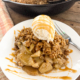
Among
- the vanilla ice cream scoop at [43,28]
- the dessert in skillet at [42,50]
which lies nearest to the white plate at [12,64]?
the dessert in skillet at [42,50]

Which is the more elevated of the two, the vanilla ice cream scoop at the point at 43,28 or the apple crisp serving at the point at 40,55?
the vanilla ice cream scoop at the point at 43,28

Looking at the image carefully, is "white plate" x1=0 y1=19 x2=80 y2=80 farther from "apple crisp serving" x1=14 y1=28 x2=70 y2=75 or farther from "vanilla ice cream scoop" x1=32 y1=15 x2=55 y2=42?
"vanilla ice cream scoop" x1=32 y1=15 x2=55 y2=42

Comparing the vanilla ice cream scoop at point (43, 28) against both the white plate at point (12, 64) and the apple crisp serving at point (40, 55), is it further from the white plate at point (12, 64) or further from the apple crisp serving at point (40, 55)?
the white plate at point (12, 64)

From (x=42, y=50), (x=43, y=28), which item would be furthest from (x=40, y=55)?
(x=43, y=28)

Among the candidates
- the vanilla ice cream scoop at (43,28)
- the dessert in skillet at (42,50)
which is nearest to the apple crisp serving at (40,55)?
the dessert in skillet at (42,50)

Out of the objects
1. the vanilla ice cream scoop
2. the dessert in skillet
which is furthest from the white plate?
the vanilla ice cream scoop

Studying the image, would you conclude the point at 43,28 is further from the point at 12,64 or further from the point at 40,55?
the point at 12,64

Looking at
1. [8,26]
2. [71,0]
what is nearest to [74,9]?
[71,0]

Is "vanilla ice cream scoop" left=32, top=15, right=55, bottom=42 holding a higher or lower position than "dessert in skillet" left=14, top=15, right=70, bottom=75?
higher
